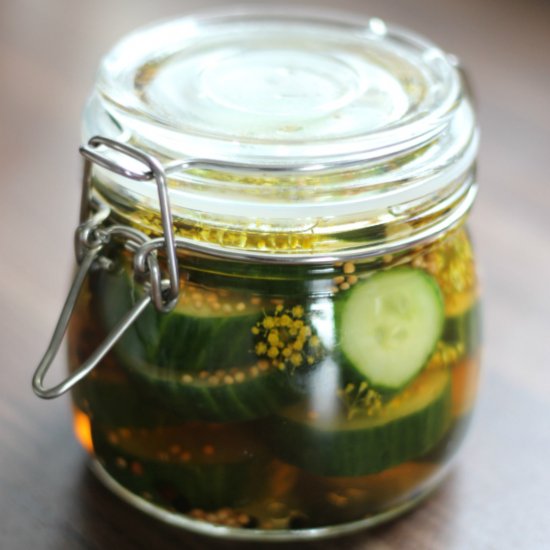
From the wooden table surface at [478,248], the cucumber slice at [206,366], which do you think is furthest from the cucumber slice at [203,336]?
the wooden table surface at [478,248]

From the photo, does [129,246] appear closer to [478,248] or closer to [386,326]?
[386,326]

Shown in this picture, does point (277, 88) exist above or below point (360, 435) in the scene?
above

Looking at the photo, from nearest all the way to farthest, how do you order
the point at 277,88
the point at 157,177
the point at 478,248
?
1. the point at 157,177
2. the point at 277,88
3. the point at 478,248

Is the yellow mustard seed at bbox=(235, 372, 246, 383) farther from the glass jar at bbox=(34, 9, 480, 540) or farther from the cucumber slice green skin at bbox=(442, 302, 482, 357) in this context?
the cucumber slice green skin at bbox=(442, 302, 482, 357)

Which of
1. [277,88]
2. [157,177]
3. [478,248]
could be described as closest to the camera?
[157,177]

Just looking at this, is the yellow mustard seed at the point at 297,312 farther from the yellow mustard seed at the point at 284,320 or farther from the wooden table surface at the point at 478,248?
the wooden table surface at the point at 478,248

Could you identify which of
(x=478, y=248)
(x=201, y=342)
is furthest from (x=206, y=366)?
(x=478, y=248)
